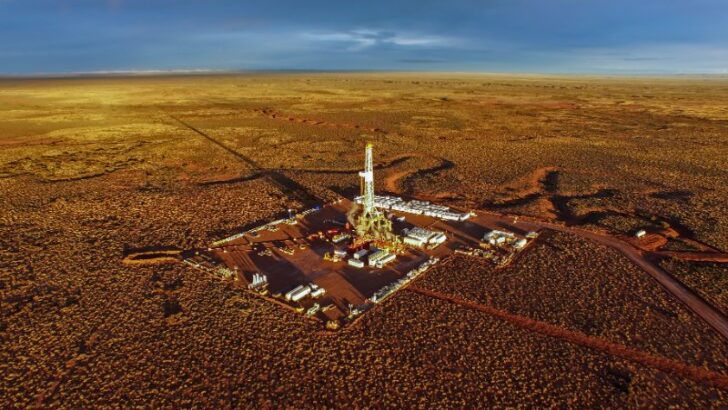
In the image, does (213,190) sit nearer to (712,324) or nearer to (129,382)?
(129,382)

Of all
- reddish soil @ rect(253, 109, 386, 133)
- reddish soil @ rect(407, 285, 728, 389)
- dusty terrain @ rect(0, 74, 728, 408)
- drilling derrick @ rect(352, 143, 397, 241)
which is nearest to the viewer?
dusty terrain @ rect(0, 74, 728, 408)

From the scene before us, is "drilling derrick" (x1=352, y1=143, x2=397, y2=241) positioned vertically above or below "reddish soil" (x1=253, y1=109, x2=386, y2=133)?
below

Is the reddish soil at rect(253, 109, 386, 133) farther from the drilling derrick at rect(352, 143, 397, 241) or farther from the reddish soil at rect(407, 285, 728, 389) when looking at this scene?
the reddish soil at rect(407, 285, 728, 389)

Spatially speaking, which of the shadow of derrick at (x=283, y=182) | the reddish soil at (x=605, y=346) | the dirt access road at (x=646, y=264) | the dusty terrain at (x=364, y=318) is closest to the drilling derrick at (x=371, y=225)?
the dusty terrain at (x=364, y=318)

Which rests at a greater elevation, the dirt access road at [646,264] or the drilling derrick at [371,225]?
the drilling derrick at [371,225]

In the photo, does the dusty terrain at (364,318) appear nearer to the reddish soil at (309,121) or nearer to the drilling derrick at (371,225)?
the drilling derrick at (371,225)

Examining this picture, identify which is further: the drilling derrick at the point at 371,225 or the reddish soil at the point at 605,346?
the drilling derrick at the point at 371,225

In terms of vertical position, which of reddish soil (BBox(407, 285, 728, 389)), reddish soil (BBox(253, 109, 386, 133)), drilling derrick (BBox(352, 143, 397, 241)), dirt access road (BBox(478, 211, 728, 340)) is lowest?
reddish soil (BBox(407, 285, 728, 389))

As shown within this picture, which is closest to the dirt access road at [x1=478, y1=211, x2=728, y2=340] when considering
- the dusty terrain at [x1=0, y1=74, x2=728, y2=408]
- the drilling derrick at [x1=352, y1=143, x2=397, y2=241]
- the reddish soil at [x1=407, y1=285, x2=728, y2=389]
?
the dusty terrain at [x1=0, y1=74, x2=728, y2=408]

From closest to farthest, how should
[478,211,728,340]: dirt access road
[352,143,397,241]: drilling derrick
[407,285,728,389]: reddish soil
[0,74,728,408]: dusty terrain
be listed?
1. [0,74,728,408]: dusty terrain
2. [407,285,728,389]: reddish soil
3. [478,211,728,340]: dirt access road
4. [352,143,397,241]: drilling derrick

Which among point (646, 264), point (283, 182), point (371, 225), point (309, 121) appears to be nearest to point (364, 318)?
point (371, 225)
